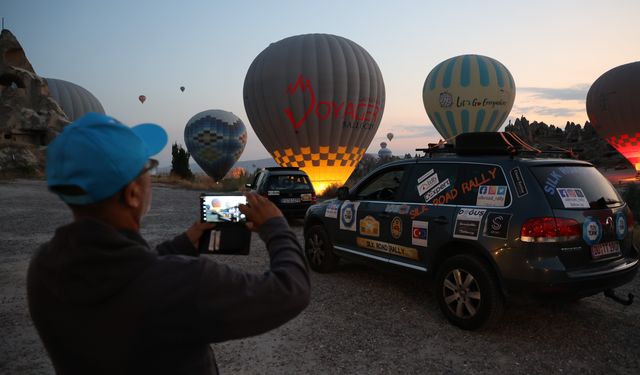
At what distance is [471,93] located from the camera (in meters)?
24.8

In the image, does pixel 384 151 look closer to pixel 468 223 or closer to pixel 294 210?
pixel 294 210

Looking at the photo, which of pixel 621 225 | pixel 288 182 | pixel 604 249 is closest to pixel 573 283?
pixel 604 249

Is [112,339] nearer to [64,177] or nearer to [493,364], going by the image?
[64,177]

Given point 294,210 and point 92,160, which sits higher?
point 92,160

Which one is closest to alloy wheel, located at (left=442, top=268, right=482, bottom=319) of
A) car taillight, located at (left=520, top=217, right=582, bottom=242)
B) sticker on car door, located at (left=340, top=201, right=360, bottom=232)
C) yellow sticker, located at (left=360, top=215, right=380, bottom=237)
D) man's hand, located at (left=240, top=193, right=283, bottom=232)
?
car taillight, located at (left=520, top=217, right=582, bottom=242)

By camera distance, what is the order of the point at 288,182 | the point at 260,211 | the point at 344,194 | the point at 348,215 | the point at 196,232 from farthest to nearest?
the point at 288,182 < the point at 344,194 < the point at 348,215 < the point at 196,232 < the point at 260,211

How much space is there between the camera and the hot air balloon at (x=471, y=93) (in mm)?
24734

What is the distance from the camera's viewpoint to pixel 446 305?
469cm

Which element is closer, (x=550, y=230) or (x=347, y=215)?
(x=550, y=230)

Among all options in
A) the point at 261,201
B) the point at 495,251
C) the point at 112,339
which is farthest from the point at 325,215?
the point at 112,339

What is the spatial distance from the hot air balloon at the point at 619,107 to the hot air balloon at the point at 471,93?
19.8ft

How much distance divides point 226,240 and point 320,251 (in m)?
5.00

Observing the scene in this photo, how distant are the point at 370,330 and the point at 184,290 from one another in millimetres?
3838

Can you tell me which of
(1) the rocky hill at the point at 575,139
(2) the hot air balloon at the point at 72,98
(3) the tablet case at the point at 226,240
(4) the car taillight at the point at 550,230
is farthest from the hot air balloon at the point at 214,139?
(3) the tablet case at the point at 226,240
